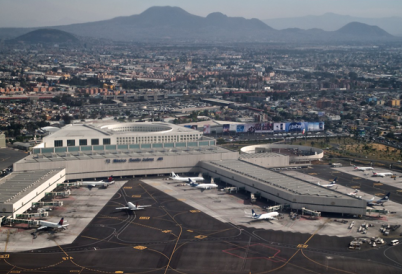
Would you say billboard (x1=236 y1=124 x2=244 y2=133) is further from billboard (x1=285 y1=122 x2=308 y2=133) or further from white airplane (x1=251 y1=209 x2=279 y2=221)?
white airplane (x1=251 y1=209 x2=279 y2=221)

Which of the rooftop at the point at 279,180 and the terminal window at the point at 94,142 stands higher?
the terminal window at the point at 94,142

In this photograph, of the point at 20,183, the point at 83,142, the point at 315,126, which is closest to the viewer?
the point at 20,183

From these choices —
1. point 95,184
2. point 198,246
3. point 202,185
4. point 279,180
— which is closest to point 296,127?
point 202,185

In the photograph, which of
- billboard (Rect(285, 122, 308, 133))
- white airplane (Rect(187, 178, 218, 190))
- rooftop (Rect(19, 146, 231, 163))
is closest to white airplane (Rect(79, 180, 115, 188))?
rooftop (Rect(19, 146, 231, 163))

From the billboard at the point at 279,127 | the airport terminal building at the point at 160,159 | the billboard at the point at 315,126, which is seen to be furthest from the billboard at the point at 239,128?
the airport terminal building at the point at 160,159

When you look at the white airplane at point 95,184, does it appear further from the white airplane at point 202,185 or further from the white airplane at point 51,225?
the white airplane at point 51,225

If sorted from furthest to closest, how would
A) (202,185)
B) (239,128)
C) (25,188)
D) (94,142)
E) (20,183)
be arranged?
(239,128)
(94,142)
(202,185)
(20,183)
(25,188)

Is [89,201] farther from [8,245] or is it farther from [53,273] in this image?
[53,273]

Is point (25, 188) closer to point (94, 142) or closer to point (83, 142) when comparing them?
point (83, 142)

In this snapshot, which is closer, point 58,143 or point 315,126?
point 58,143

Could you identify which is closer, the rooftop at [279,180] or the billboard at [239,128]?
the rooftop at [279,180]

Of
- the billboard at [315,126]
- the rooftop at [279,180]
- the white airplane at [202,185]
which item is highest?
the rooftop at [279,180]
